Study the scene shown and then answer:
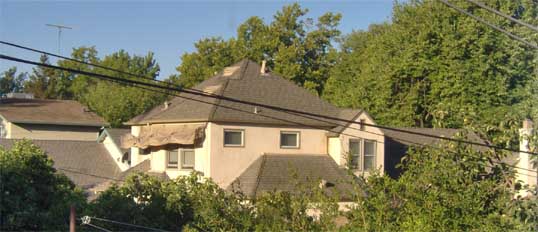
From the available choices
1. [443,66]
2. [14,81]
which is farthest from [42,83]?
[443,66]

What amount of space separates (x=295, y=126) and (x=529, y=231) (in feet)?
54.8

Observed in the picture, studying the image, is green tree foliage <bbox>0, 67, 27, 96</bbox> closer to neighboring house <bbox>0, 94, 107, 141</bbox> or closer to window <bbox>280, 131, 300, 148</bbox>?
neighboring house <bbox>0, 94, 107, 141</bbox>

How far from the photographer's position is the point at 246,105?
27828mm

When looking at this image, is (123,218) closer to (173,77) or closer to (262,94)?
(262,94)

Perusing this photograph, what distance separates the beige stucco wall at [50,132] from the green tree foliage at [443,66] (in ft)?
48.5

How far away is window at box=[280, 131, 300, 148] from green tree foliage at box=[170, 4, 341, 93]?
2127 cm

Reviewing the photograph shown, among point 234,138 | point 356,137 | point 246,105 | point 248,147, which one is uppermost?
point 246,105

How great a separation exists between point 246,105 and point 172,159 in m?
3.41

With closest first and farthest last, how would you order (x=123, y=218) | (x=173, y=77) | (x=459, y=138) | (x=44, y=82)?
(x=459, y=138), (x=123, y=218), (x=173, y=77), (x=44, y=82)

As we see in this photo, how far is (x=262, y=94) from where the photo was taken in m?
30.0

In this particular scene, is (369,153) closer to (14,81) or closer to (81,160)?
(81,160)

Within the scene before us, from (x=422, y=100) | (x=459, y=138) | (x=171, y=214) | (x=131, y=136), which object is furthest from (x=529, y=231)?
(x=422, y=100)

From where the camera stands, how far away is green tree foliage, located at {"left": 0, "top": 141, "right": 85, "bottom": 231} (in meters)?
16.2

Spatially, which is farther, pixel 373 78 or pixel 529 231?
pixel 373 78
